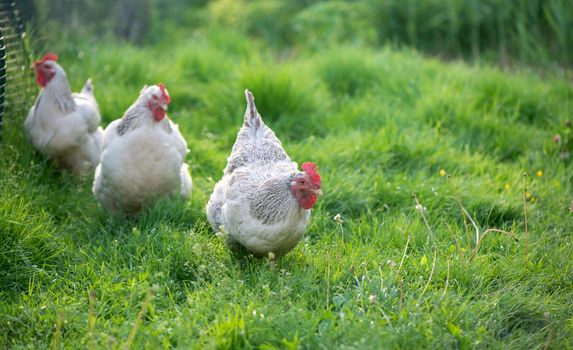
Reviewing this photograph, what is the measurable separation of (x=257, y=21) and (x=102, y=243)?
246 inches

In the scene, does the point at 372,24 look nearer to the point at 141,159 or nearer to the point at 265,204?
the point at 141,159

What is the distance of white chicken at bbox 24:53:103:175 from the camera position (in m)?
4.91

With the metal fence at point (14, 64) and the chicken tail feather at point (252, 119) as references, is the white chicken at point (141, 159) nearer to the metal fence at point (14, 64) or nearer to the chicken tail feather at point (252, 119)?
the chicken tail feather at point (252, 119)

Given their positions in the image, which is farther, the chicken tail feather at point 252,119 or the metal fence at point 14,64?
the metal fence at point 14,64

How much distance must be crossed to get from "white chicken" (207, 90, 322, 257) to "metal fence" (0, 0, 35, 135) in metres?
2.28

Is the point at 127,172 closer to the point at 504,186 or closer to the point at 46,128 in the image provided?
the point at 46,128

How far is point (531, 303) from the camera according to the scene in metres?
3.44

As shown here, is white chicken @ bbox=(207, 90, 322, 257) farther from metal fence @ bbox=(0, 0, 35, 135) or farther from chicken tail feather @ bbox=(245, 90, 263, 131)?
metal fence @ bbox=(0, 0, 35, 135)

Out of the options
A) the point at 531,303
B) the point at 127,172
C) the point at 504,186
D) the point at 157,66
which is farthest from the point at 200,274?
the point at 157,66

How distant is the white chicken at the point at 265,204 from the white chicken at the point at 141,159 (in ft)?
1.86

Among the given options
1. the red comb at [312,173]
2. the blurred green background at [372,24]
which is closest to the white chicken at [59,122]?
the red comb at [312,173]

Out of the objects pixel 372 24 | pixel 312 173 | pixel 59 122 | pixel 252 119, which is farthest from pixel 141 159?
pixel 372 24

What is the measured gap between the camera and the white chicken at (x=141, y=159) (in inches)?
167

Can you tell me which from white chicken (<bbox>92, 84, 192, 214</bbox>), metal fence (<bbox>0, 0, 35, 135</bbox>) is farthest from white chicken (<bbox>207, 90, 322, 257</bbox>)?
metal fence (<bbox>0, 0, 35, 135</bbox>)
